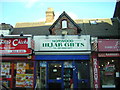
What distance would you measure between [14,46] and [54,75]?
3.92 meters

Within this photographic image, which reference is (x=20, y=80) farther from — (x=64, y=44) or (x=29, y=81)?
(x=64, y=44)

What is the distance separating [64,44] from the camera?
11867 millimetres

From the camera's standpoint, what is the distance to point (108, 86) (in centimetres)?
1132

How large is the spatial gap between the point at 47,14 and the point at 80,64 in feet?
36.3

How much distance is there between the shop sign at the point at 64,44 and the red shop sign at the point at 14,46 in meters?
1.21

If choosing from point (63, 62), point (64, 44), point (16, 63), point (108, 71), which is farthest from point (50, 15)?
point (108, 71)

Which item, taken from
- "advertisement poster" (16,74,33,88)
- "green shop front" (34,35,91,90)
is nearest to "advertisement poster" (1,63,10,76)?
"advertisement poster" (16,74,33,88)

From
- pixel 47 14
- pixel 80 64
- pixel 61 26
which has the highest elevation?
pixel 47 14

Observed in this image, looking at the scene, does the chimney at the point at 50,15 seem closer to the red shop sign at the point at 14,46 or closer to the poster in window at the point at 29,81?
the red shop sign at the point at 14,46

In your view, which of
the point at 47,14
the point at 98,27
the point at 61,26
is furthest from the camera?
the point at 47,14

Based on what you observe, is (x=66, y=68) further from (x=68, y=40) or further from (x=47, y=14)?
(x=47, y=14)

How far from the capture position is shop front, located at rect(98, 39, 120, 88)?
11398 mm

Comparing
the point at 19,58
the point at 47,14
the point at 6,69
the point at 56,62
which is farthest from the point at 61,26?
the point at 47,14

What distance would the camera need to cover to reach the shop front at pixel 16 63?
1141cm
